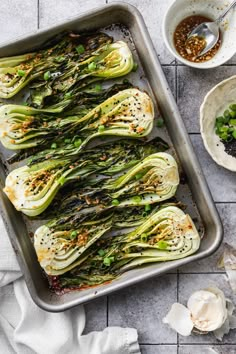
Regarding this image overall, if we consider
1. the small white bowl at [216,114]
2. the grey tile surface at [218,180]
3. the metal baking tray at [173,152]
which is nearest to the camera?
the metal baking tray at [173,152]

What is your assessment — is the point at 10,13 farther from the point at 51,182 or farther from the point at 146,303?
the point at 146,303

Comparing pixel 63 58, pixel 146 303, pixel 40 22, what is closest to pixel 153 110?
pixel 63 58

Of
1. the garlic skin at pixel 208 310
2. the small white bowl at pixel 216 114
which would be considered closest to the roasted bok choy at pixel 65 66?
the small white bowl at pixel 216 114

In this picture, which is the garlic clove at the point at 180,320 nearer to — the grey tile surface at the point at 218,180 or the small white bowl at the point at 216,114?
the grey tile surface at the point at 218,180

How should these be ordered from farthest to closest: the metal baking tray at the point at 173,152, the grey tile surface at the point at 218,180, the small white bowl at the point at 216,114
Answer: the grey tile surface at the point at 218,180, the small white bowl at the point at 216,114, the metal baking tray at the point at 173,152

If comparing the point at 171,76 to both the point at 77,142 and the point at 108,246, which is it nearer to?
the point at 77,142

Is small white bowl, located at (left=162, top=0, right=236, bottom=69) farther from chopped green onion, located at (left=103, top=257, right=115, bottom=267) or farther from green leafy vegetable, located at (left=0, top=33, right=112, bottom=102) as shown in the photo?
chopped green onion, located at (left=103, top=257, right=115, bottom=267)

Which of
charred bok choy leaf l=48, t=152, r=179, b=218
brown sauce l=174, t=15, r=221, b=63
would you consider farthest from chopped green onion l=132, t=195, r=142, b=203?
brown sauce l=174, t=15, r=221, b=63
